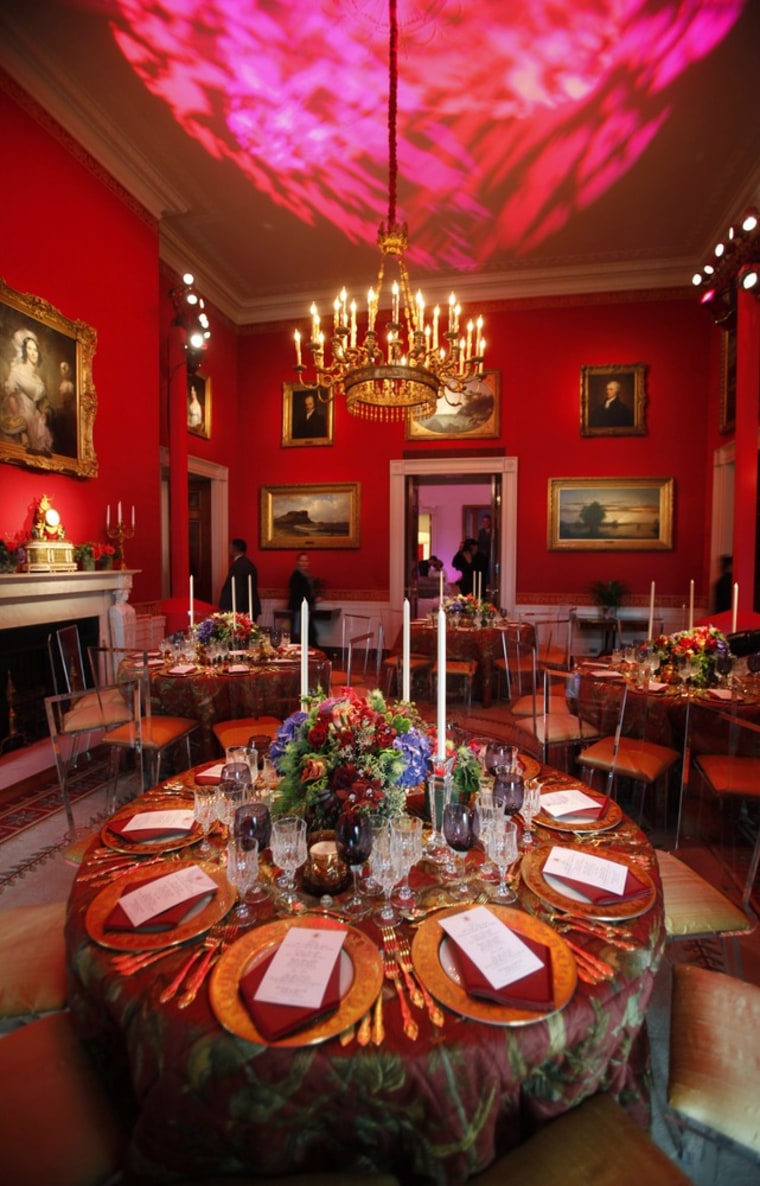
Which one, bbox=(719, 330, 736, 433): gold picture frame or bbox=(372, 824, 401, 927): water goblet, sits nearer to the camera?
bbox=(372, 824, 401, 927): water goblet

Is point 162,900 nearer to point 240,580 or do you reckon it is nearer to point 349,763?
point 349,763

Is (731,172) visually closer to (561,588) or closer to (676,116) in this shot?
(676,116)

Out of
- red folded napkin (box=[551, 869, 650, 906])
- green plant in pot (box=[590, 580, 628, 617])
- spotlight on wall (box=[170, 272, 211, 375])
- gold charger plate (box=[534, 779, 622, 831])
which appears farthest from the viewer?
green plant in pot (box=[590, 580, 628, 617])

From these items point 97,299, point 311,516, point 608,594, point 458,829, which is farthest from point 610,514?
point 458,829

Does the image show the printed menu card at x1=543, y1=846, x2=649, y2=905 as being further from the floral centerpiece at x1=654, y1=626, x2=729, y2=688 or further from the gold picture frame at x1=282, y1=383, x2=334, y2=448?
the gold picture frame at x1=282, y1=383, x2=334, y2=448

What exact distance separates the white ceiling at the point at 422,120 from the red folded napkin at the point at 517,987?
5.24m

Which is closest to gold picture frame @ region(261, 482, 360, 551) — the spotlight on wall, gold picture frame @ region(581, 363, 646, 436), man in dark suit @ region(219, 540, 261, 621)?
man in dark suit @ region(219, 540, 261, 621)

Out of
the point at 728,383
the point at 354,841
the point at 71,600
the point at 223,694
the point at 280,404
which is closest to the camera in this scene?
the point at 354,841

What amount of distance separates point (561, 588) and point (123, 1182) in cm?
736

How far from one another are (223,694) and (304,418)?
5.60 m

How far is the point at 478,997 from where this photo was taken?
1.00m

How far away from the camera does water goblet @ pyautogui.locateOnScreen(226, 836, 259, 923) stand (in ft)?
4.24

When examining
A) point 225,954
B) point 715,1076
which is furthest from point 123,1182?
point 715,1076

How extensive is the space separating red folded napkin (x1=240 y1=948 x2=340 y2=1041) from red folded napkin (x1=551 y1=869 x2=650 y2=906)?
605 millimetres
